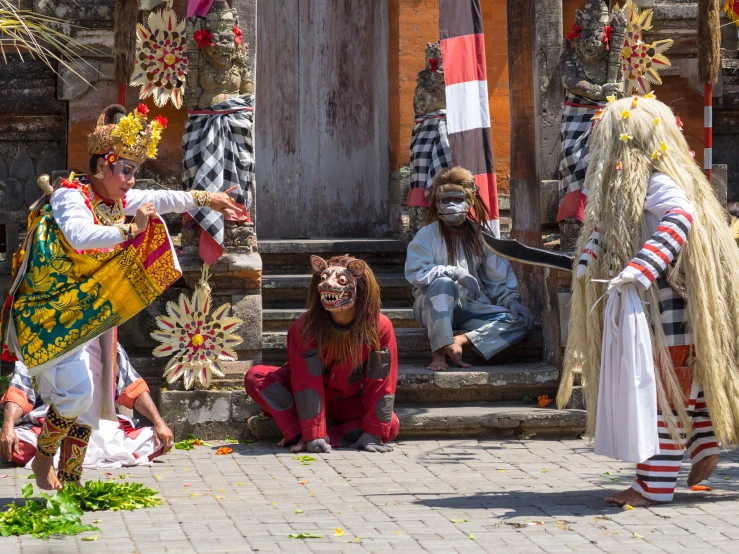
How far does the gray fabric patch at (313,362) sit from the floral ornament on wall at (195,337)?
2.25 feet

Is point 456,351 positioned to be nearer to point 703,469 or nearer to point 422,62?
point 703,469

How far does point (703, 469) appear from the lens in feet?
20.0

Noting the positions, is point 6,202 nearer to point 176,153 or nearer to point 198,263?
point 176,153

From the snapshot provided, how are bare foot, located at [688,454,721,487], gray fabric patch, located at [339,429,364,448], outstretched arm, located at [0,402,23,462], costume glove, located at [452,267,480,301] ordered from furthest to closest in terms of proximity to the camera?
costume glove, located at [452,267,480,301]
gray fabric patch, located at [339,429,364,448]
outstretched arm, located at [0,402,23,462]
bare foot, located at [688,454,721,487]

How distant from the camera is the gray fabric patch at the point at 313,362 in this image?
7.29 m

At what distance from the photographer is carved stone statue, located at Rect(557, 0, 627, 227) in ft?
27.0

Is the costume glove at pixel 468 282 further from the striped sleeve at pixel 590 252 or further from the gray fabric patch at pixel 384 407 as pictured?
the striped sleeve at pixel 590 252

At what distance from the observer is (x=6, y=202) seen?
937cm

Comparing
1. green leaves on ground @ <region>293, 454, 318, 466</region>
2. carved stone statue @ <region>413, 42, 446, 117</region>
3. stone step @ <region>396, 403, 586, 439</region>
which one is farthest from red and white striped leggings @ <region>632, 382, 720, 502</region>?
carved stone statue @ <region>413, 42, 446, 117</region>

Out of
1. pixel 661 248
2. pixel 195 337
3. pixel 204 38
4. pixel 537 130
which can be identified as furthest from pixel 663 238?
pixel 204 38

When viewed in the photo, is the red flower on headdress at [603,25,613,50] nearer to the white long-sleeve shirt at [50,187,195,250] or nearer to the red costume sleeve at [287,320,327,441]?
the red costume sleeve at [287,320,327,441]

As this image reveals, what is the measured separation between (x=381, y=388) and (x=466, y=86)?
2.22 metres

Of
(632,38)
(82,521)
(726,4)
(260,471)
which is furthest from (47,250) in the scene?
(726,4)

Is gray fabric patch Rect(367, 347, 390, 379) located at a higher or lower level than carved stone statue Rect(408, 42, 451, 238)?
lower
